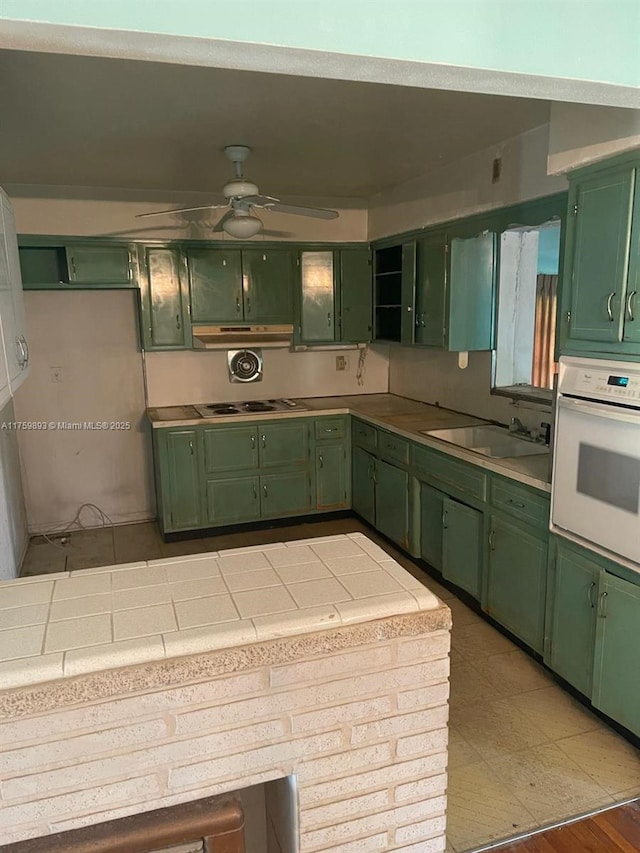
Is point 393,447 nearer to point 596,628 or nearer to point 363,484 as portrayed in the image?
point 363,484

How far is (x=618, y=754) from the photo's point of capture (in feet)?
7.73

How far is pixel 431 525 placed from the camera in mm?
3795

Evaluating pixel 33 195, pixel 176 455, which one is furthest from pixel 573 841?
pixel 33 195

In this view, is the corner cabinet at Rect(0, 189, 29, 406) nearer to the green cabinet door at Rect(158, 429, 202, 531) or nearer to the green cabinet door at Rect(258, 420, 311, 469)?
the green cabinet door at Rect(158, 429, 202, 531)

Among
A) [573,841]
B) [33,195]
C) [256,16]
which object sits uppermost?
[33,195]

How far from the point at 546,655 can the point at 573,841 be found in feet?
2.87

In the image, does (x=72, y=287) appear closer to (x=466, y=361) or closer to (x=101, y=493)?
(x=101, y=493)

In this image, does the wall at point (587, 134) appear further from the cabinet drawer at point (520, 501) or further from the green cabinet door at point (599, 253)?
the cabinet drawer at point (520, 501)

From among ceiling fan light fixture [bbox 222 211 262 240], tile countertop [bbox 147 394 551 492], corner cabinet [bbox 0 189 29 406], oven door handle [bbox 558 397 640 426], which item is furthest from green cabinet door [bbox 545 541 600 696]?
ceiling fan light fixture [bbox 222 211 262 240]

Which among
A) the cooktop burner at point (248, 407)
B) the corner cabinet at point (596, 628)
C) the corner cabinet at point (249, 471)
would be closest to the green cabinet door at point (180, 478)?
the corner cabinet at point (249, 471)

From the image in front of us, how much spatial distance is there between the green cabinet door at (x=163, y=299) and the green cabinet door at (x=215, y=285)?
82 mm

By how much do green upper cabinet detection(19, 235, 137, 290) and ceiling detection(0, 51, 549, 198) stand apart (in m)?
0.42

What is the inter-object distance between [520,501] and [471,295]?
59.2 inches

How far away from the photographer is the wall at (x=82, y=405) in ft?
15.3
